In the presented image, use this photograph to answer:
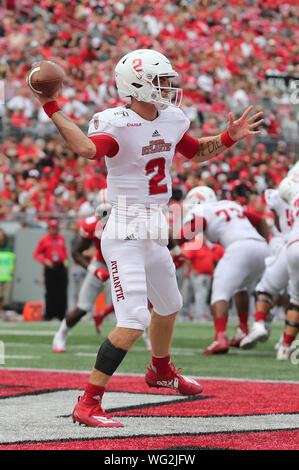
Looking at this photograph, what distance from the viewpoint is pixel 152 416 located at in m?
4.26

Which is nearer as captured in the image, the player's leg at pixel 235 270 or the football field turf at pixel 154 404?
the football field turf at pixel 154 404

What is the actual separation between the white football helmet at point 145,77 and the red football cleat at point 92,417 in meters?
1.60

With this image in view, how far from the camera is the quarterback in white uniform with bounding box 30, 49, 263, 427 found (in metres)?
4.17

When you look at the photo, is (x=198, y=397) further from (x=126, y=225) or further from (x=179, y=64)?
(x=179, y=64)

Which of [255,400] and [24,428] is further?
[255,400]

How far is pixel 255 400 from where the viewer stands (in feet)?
16.1

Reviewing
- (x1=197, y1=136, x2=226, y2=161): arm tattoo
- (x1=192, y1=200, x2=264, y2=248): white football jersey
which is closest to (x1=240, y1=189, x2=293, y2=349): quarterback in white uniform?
(x1=192, y1=200, x2=264, y2=248): white football jersey

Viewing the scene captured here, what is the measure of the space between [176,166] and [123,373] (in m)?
9.49

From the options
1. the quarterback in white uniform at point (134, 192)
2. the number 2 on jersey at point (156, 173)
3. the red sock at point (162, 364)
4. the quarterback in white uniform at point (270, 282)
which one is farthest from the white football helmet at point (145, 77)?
the quarterback in white uniform at point (270, 282)

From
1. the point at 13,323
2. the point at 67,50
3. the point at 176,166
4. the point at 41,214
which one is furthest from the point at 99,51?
the point at 13,323

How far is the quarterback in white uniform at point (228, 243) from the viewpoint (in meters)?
8.36

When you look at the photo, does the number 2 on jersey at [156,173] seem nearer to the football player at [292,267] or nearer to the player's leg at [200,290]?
the football player at [292,267]

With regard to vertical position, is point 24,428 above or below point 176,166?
below

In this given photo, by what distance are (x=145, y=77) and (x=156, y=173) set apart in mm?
507
